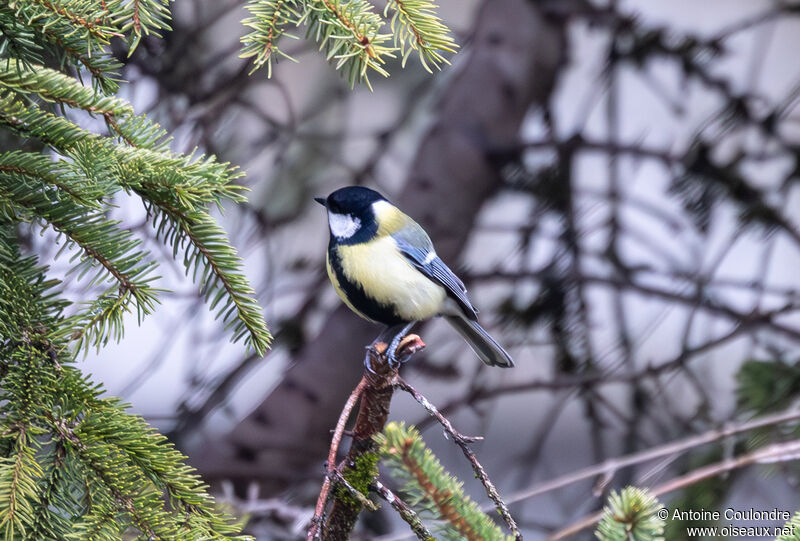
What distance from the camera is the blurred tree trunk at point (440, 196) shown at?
1.18 meters

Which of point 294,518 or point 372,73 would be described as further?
point 372,73

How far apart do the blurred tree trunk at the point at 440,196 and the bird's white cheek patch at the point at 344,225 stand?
47 centimetres

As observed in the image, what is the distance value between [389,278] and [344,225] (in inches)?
3.2

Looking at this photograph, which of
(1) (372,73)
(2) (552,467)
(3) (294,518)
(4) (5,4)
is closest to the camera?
(4) (5,4)

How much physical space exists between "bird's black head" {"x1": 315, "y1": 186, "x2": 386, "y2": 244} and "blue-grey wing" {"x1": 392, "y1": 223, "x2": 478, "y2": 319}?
0.11 ft

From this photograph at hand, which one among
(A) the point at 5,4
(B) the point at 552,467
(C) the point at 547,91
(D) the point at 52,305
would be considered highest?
(C) the point at 547,91

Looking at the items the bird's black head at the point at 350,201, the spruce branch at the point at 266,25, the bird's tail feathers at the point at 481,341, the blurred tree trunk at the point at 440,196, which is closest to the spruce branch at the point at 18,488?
the spruce branch at the point at 266,25

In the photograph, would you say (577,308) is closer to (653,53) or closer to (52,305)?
(653,53)

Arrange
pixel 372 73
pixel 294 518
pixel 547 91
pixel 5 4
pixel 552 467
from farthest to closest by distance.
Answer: pixel 552 467
pixel 372 73
pixel 547 91
pixel 294 518
pixel 5 4

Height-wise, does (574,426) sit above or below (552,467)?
above

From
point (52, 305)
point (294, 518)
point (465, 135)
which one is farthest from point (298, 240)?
point (52, 305)

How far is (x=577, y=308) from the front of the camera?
4.38ft

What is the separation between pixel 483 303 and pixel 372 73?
0.54 m

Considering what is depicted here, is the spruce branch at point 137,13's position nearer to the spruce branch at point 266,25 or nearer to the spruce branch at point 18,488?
the spruce branch at point 266,25
